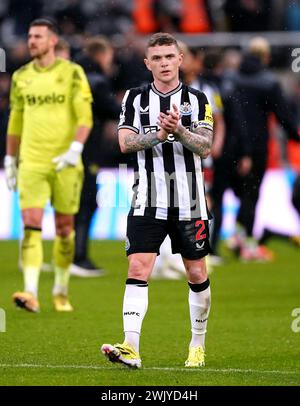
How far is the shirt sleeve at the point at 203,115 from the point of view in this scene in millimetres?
7684

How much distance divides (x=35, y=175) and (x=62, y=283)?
1.00 m

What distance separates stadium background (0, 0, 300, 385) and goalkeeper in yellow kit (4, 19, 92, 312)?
56 cm

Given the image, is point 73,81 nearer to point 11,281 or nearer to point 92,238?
point 11,281

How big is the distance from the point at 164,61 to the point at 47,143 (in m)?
3.42

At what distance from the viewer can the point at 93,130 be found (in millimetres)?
14461

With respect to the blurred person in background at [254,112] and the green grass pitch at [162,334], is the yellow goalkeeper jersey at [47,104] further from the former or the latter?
the blurred person in background at [254,112]

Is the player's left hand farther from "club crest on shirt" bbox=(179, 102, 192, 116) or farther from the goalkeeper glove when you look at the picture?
the goalkeeper glove

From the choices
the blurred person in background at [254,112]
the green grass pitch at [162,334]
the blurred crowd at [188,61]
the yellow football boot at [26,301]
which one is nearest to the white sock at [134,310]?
the green grass pitch at [162,334]

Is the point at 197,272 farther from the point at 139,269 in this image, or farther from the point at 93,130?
the point at 93,130

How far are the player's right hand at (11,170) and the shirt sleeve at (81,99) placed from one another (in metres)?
0.71

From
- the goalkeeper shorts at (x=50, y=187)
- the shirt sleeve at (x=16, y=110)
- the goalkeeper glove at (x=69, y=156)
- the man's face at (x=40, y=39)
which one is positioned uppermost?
the man's face at (x=40, y=39)

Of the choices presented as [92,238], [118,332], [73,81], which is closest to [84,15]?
[92,238]

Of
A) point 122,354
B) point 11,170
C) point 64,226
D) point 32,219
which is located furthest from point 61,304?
point 122,354

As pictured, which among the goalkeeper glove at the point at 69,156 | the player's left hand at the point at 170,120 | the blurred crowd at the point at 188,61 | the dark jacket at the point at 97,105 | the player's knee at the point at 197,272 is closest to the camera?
the player's left hand at the point at 170,120
